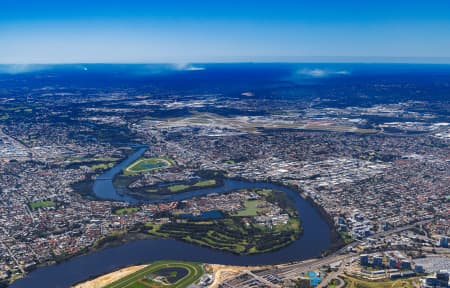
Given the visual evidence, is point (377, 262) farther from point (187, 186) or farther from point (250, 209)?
point (187, 186)

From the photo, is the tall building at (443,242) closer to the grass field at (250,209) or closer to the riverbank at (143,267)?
the riverbank at (143,267)

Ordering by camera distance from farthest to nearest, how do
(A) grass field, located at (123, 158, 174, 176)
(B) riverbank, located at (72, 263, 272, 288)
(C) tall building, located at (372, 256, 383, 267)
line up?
1. (A) grass field, located at (123, 158, 174, 176)
2. (C) tall building, located at (372, 256, 383, 267)
3. (B) riverbank, located at (72, 263, 272, 288)

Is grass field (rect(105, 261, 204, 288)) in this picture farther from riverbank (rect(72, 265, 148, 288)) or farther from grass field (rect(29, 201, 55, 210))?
grass field (rect(29, 201, 55, 210))

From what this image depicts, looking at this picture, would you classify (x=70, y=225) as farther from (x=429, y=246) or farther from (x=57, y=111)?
(x=57, y=111)

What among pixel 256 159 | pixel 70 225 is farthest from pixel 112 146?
pixel 70 225

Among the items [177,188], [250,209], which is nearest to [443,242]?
[250,209]

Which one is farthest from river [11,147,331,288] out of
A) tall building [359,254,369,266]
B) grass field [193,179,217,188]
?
grass field [193,179,217,188]
